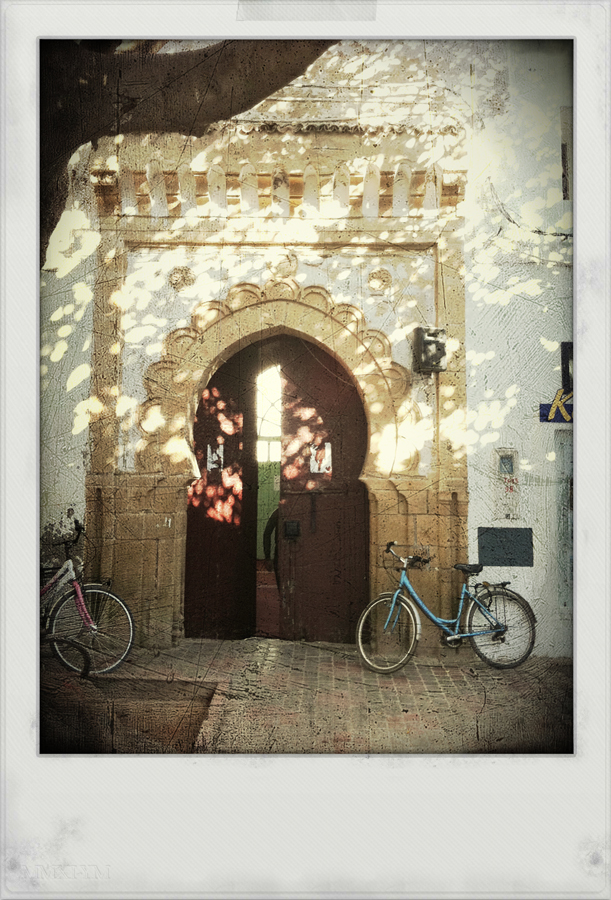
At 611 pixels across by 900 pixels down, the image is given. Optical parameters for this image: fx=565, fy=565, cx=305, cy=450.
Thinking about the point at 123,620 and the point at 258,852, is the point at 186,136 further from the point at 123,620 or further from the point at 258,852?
the point at 258,852

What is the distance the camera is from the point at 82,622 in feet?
10.4

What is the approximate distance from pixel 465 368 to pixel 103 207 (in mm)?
2257

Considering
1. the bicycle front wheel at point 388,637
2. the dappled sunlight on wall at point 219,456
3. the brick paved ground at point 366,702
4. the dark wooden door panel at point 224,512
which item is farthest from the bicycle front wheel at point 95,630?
the bicycle front wheel at point 388,637

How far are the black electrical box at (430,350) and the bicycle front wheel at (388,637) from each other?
52.7 inches

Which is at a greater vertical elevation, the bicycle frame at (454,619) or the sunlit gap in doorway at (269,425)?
the sunlit gap in doorway at (269,425)

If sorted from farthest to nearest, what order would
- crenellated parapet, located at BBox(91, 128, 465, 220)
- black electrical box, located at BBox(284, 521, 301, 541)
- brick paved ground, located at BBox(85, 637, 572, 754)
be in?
black electrical box, located at BBox(284, 521, 301, 541) < crenellated parapet, located at BBox(91, 128, 465, 220) < brick paved ground, located at BBox(85, 637, 572, 754)

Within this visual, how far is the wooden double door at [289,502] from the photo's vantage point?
10.6 ft

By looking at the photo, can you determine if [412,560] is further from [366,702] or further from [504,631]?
[366,702]

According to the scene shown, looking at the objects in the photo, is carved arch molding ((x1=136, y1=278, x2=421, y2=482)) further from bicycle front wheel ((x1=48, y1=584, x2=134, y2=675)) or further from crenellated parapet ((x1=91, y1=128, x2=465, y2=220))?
bicycle front wheel ((x1=48, y1=584, x2=134, y2=675))

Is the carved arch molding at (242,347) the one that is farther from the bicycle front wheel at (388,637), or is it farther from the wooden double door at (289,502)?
the bicycle front wheel at (388,637)

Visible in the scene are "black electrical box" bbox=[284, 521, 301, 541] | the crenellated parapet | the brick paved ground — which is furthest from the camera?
"black electrical box" bbox=[284, 521, 301, 541]

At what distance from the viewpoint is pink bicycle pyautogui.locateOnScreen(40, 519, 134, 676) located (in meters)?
3.13

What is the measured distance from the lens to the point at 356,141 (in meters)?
3.18

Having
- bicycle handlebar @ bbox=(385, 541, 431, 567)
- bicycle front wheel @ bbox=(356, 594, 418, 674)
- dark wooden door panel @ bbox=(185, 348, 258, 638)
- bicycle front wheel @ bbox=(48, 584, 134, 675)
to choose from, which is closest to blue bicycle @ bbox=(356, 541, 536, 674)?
bicycle front wheel @ bbox=(356, 594, 418, 674)
